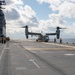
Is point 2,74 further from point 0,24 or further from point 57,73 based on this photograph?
point 0,24

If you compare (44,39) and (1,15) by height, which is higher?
(1,15)

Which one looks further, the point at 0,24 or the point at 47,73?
the point at 0,24

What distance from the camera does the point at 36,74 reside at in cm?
1436

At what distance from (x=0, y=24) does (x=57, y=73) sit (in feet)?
384

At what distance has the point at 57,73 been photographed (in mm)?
14797

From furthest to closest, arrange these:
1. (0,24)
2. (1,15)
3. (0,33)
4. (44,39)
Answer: (1,15) → (0,24) → (0,33) → (44,39)

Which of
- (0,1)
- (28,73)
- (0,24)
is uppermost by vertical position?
(0,1)

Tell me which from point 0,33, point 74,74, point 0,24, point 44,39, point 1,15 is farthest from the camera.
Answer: point 1,15

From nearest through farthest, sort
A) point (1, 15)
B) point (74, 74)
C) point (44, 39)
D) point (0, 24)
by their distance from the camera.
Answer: point (74, 74)
point (44, 39)
point (0, 24)
point (1, 15)

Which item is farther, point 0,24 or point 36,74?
point 0,24

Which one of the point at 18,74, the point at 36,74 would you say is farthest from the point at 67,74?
the point at 18,74

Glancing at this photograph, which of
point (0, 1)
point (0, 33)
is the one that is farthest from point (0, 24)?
point (0, 1)

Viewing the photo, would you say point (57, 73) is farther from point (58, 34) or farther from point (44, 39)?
point (58, 34)

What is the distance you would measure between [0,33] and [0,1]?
34268 mm
